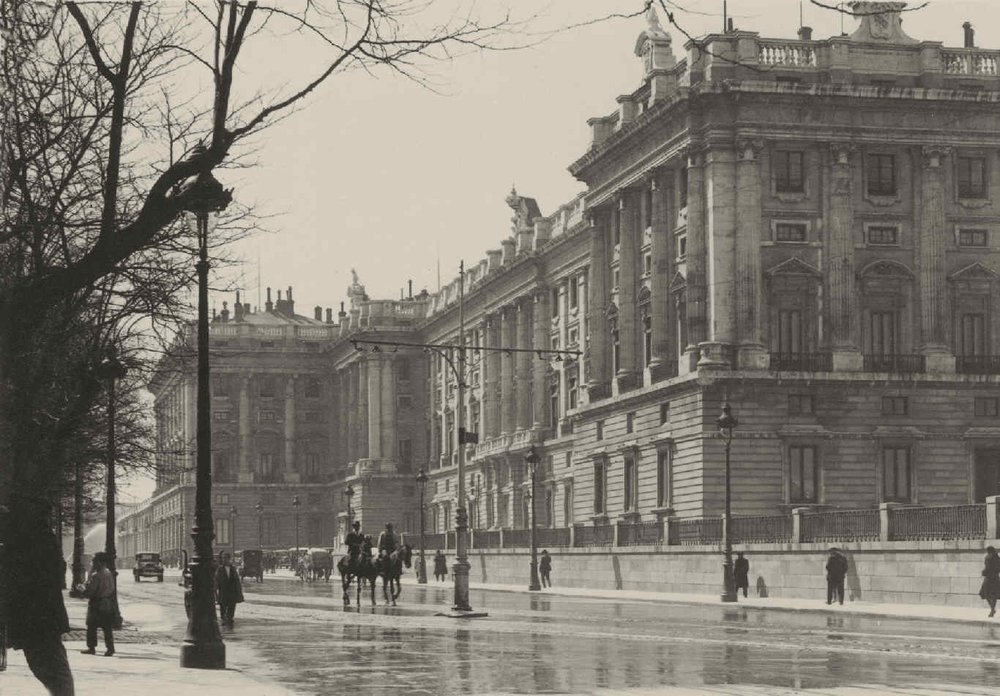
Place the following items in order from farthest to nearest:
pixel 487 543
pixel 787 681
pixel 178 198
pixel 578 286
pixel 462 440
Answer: pixel 578 286
pixel 487 543
pixel 462 440
pixel 787 681
pixel 178 198

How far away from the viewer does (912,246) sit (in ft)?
221

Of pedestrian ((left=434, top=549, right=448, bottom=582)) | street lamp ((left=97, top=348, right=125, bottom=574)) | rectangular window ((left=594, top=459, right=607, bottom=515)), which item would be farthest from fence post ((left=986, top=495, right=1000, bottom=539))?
pedestrian ((left=434, top=549, right=448, bottom=582))

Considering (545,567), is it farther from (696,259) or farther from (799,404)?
(696,259)

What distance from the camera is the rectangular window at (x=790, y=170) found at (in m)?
67.1

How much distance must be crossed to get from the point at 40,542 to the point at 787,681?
996 cm

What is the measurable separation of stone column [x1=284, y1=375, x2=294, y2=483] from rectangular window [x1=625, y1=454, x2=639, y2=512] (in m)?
91.8

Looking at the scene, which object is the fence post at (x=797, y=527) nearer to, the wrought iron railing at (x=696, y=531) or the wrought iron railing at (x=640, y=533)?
the wrought iron railing at (x=696, y=531)

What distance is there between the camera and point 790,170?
67375mm

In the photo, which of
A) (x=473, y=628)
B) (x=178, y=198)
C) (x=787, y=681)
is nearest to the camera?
(x=178, y=198)

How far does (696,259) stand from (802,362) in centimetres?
563

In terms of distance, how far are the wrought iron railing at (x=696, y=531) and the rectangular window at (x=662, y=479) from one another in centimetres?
723

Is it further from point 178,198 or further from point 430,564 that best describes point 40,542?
point 430,564

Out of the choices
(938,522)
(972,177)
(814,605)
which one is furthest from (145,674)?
(972,177)

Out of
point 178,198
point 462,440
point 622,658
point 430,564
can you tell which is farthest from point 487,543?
point 178,198
